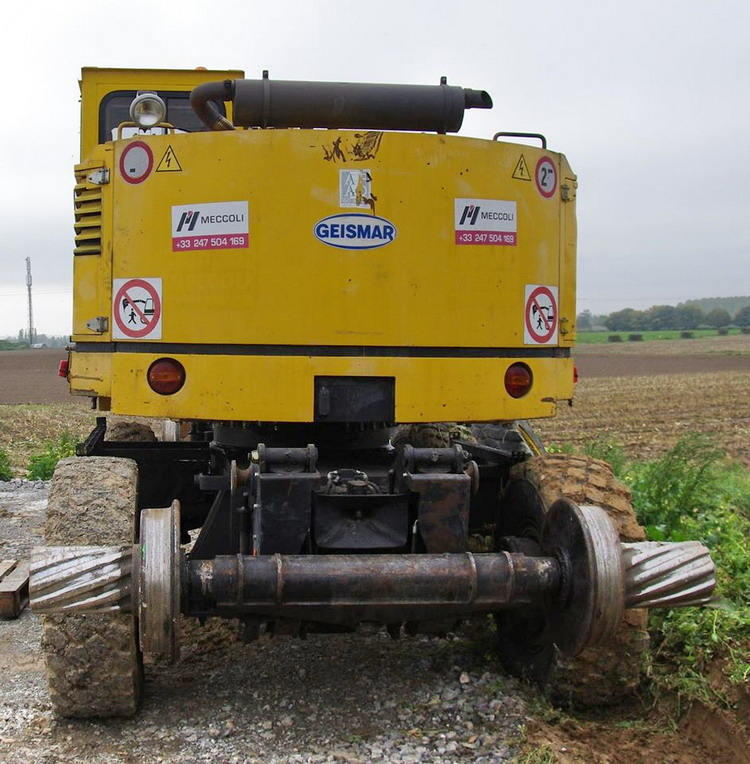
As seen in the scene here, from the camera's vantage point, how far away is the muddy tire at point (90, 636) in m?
3.77

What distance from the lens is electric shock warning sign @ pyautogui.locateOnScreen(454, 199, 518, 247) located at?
13.9 feet

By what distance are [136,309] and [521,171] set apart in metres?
1.94

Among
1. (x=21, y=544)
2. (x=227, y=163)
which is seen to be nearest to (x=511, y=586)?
(x=227, y=163)

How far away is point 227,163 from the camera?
13.6 ft

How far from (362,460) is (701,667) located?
194 cm

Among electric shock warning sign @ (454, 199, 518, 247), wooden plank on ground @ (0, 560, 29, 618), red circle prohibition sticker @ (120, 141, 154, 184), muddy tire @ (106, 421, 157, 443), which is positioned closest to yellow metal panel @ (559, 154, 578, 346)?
electric shock warning sign @ (454, 199, 518, 247)

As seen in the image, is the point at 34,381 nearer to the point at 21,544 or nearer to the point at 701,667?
the point at 21,544

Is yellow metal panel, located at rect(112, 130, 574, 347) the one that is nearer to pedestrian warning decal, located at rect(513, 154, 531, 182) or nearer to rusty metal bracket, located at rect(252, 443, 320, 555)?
pedestrian warning decal, located at rect(513, 154, 531, 182)

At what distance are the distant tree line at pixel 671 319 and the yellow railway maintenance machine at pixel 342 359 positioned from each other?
294ft

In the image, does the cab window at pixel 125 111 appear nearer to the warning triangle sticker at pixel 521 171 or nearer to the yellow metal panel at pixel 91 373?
the yellow metal panel at pixel 91 373

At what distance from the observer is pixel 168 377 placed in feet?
13.9

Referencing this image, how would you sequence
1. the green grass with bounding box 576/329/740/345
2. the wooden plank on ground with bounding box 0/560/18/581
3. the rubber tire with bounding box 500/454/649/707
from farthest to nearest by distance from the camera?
1. the green grass with bounding box 576/329/740/345
2. the wooden plank on ground with bounding box 0/560/18/581
3. the rubber tire with bounding box 500/454/649/707

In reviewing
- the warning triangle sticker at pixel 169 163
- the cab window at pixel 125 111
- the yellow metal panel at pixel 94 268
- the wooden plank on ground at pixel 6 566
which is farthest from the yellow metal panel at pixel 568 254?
the wooden plank on ground at pixel 6 566

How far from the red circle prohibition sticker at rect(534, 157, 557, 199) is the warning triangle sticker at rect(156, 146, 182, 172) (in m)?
1.71
